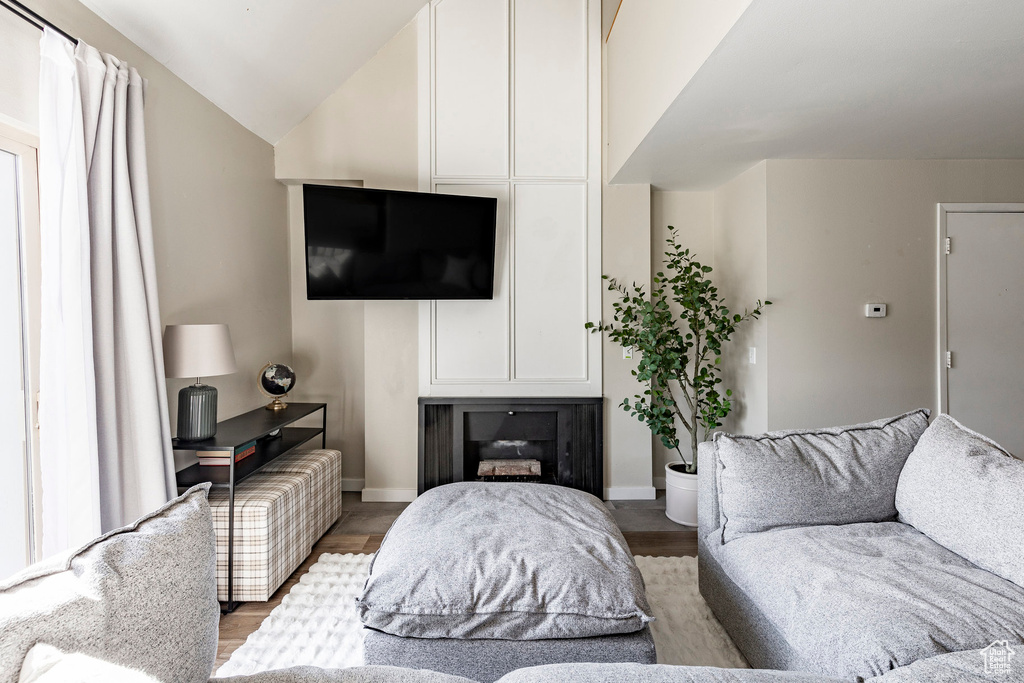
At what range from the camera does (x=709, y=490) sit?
202 cm

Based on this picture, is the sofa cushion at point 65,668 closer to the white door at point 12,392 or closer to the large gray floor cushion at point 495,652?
the large gray floor cushion at point 495,652

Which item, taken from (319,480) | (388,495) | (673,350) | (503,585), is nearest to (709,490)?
(503,585)

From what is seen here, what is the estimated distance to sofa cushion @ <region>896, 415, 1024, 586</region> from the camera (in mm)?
1458

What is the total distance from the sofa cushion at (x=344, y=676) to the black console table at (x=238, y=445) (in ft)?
4.39

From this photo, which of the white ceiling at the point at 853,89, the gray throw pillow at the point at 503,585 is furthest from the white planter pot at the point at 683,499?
the white ceiling at the point at 853,89

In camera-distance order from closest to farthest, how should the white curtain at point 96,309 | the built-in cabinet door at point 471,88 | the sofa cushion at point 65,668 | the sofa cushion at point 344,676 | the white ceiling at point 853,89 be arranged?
the sofa cushion at point 65,668
the sofa cushion at point 344,676
the white ceiling at point 853,89
the white curtain at point 96,309
the built-in cabinet door at point 471,88

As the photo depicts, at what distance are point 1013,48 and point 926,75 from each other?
0.78 feet

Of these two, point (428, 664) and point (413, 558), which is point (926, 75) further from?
point (428, 664)

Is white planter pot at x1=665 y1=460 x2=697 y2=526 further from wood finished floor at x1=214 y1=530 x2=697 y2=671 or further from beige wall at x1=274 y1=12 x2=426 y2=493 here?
beige wall at x1=274 y1=12 x2=426 y2=493

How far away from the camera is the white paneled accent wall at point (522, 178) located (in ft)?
11.3

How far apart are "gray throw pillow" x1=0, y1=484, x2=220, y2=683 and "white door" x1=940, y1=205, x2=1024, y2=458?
384cm

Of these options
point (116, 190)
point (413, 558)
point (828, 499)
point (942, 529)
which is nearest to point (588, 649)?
point (413, 558)

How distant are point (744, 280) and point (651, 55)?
5.06 ft
